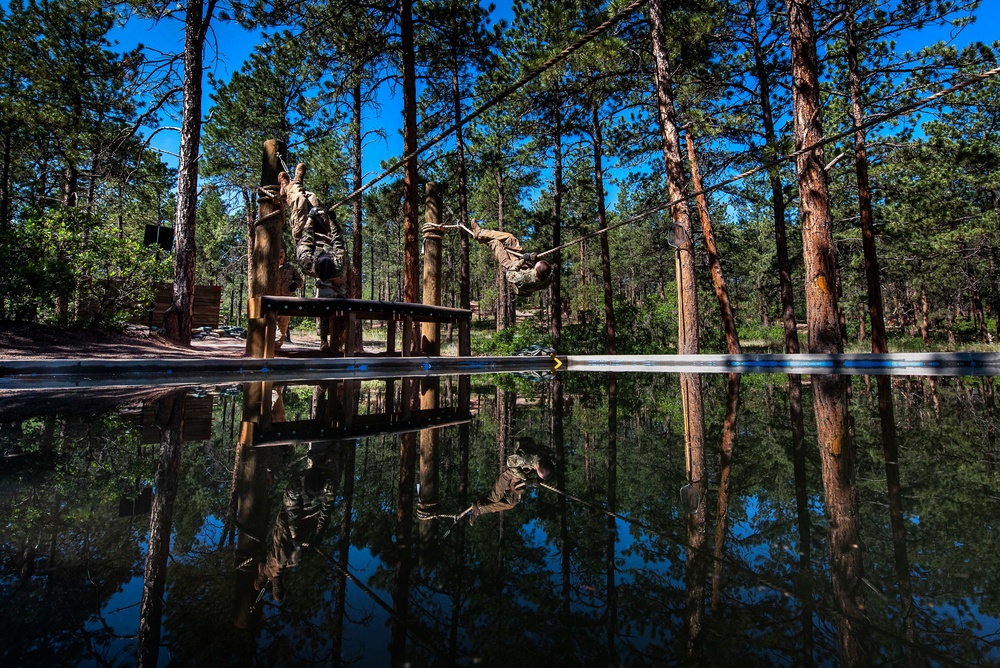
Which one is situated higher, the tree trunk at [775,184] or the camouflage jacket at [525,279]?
the tree trunk at [775,184]

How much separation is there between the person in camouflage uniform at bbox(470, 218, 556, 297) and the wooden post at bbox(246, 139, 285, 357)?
134 inches

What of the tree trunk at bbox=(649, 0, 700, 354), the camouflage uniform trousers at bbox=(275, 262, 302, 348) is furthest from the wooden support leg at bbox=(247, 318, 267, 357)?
the tree trunk at bbox=(649, 0, 700, 354)

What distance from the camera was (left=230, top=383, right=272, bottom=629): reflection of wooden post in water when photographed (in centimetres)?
101

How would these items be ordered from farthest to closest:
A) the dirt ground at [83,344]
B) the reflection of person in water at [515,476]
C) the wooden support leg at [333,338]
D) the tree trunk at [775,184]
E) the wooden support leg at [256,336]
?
1. the tree trunk at [775,184]
2. the wooden support leg at [333,338]
3. the dirt ground at [83,344]
4. the wooden support leg at [256,336]
5. the reflection of person in water at [515,476]

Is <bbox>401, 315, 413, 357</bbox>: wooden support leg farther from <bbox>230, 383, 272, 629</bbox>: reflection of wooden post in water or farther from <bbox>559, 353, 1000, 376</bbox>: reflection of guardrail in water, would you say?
<bbox>230, 383, 272, 629</bbox>: reflection of wooden post in water

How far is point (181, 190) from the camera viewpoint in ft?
31.0

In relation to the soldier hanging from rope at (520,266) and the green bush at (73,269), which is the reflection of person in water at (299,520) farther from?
the green bush at (73,269)

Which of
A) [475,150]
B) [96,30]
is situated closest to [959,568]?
[475,150]

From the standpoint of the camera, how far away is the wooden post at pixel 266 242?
6.94 meters

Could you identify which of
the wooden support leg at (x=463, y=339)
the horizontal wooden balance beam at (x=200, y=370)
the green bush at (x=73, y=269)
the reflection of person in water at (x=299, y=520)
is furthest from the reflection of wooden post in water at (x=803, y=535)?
the green bush at (x=73, y=269)

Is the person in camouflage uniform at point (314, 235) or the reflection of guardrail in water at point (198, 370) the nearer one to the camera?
the reflection of guardrail in water at point (198, 370)

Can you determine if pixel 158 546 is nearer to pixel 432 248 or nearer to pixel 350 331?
pixel 350 331

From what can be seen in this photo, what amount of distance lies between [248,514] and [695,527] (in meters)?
1.47

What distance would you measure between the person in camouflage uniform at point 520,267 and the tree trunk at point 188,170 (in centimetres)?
727
